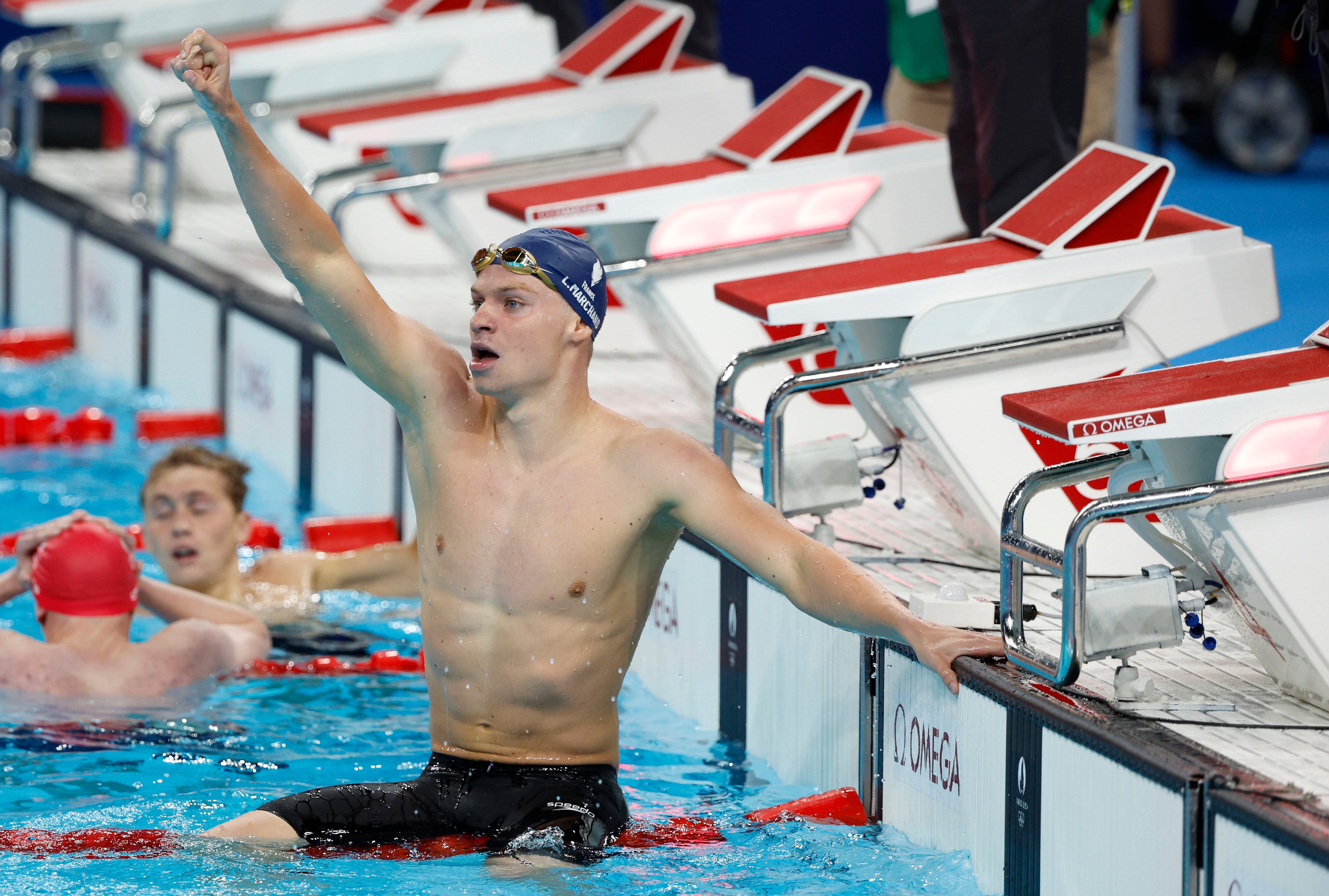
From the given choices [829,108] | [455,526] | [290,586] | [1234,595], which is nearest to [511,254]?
[455,526]

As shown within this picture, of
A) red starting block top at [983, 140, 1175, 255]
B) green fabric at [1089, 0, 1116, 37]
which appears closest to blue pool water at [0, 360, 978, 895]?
red starting block top at [983, 140, 1175, 255]

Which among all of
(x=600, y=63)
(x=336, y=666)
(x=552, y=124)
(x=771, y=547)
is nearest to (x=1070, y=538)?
(x=771, y=547)

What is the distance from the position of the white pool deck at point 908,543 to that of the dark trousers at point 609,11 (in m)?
1.34

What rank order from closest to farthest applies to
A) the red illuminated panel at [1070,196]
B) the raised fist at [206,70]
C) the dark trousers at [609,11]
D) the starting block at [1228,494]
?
the raised fist at [206,70]
the starting block at [1228,494]
the red illuminated panel at [1070,196]
the dark trousers at [609,11]

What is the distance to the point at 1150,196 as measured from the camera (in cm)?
423

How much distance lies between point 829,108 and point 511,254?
2.47 meters

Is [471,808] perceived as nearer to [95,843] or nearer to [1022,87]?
[95,843]

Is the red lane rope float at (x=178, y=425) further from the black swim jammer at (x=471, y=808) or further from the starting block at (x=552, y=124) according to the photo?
the black swim jammer at (x=471, y=808)

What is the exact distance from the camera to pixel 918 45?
594 cm

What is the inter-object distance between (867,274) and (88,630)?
1.80m

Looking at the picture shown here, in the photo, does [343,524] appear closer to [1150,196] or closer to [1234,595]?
[1150,196]

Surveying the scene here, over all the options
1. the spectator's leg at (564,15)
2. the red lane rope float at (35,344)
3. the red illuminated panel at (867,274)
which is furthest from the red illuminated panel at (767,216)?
the spectator's leg at (564,15)

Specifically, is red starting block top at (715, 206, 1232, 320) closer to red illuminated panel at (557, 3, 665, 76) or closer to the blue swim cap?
the blue swim cap

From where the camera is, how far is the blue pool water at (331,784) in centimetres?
305
